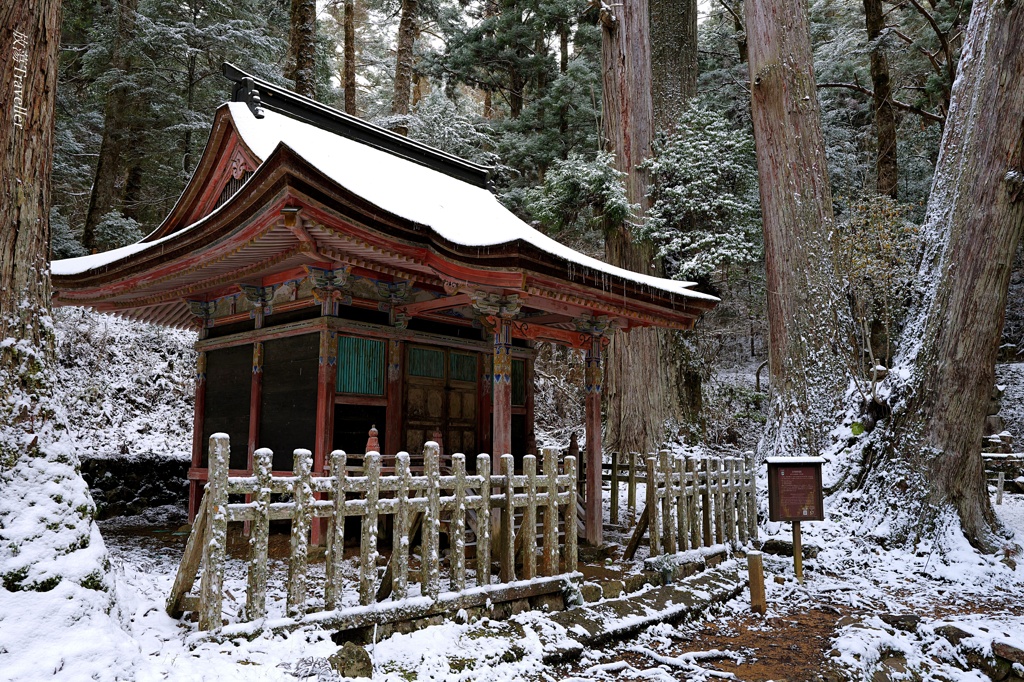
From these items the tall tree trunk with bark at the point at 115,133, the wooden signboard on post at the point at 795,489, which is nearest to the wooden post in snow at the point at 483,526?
the wooden signboard on post at the point at 795,489

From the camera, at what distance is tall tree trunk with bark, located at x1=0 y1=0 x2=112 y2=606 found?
12.7ft

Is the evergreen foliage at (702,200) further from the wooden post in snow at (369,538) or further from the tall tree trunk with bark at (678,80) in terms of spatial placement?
the wooden post in snow at (369,538)

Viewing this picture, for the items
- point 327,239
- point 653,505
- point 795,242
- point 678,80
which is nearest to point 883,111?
point 678,80

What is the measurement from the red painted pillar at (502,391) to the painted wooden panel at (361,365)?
2.03m

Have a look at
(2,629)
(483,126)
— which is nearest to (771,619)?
(2,629)

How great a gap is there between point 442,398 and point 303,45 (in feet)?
40.5

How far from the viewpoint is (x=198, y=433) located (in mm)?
10266

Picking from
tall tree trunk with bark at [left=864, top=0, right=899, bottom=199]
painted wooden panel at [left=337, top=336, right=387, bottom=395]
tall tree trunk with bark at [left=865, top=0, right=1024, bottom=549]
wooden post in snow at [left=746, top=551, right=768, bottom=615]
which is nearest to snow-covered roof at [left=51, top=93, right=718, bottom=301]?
painted wooden panel at [left=337, top=336, right=387, bottom=395]

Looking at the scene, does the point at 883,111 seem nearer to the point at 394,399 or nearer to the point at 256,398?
the point at 394,399

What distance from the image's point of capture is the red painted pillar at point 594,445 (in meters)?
8.45

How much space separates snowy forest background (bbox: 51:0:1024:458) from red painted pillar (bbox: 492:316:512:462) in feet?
12.2

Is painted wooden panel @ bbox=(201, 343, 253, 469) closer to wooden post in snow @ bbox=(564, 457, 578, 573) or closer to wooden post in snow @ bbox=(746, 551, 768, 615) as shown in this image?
wooden post in snow @ bbox=(564, 457, 578, 573)

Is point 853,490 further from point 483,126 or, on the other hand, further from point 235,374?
point 483,126

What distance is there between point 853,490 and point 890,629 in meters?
3.66
